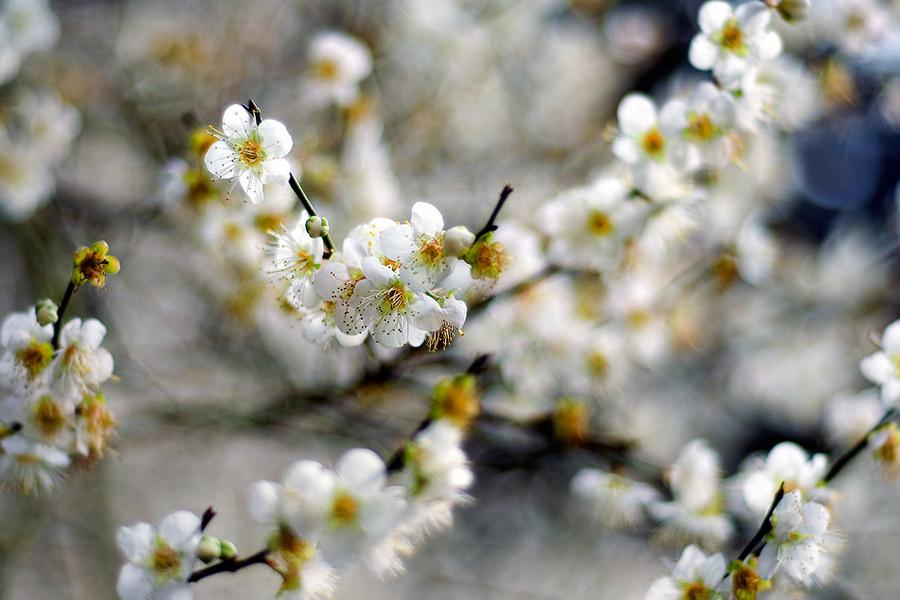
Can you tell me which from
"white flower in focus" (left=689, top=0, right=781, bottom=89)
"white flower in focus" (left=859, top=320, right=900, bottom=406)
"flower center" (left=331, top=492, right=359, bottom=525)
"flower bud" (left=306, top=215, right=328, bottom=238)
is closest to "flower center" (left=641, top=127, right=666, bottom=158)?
"white flower in focus" (left=689, top=0, right=781, bottom=89)

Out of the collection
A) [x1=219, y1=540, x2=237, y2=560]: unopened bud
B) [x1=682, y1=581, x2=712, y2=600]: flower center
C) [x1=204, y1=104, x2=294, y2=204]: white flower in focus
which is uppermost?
[x1=204, y1=104, x2=294, y2=204]: white flower in focus

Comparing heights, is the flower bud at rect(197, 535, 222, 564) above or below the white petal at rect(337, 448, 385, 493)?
below

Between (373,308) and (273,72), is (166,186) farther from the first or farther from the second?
(273,72)

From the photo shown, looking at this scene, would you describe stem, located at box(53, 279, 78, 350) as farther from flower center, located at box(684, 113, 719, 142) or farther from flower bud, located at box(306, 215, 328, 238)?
flower center, located at box(684, 113, 719, 142)

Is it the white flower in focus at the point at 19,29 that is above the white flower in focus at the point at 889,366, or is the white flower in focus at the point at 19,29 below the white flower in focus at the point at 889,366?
above

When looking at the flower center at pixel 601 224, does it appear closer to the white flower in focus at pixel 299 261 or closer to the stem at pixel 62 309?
the white flower in focus at pixel 299 261

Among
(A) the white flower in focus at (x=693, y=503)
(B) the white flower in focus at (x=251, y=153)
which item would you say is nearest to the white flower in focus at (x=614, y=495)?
(A) the white flower in focus at (x=693, y=503)
